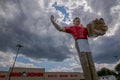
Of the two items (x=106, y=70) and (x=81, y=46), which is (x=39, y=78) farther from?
(x=81, y=46)

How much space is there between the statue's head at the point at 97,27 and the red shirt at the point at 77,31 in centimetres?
11

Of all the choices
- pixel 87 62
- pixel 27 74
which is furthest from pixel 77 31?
pixel 27 74

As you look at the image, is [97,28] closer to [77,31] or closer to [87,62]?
[77,31]

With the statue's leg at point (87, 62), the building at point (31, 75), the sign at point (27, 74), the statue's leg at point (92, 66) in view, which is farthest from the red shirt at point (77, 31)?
the sign at point (27, 74)

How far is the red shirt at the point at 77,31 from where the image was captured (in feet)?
14.4

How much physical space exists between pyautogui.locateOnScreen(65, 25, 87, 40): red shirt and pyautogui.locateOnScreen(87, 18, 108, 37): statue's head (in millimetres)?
115

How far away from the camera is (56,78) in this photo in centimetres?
6825

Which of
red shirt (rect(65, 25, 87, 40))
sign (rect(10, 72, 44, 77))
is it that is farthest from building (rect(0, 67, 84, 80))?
red shirt (rect(65, 25, 87, 40))

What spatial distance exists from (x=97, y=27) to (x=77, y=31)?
1.27 ft

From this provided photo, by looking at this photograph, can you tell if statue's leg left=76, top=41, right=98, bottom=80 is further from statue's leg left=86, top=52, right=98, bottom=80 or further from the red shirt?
the red shirt

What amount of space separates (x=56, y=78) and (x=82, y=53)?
65119 mm

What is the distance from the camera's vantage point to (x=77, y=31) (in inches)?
174

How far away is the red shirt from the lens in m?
4.39

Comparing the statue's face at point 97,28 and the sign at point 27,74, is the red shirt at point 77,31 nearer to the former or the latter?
the statue's face at point 97,28
